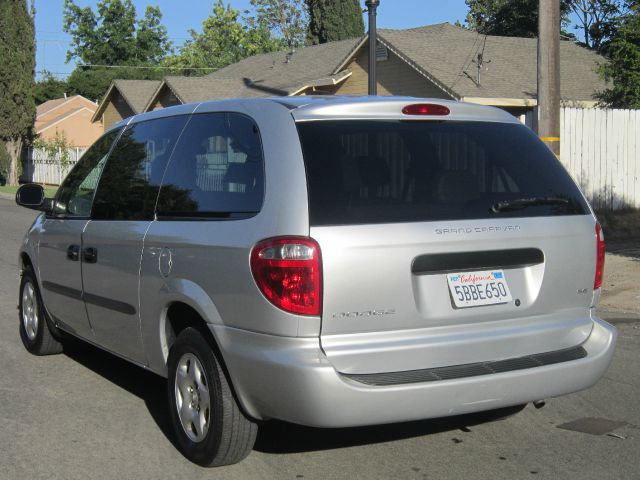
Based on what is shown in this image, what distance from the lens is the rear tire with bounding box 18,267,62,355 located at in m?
7.02

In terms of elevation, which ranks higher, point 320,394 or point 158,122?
point 158,122

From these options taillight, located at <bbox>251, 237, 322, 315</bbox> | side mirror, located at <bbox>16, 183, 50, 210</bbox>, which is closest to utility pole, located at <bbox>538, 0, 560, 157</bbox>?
side mirror, located at <bbox>16, 183, 50, 210</bbox>

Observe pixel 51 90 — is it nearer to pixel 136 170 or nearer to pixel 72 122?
pixel 72 122

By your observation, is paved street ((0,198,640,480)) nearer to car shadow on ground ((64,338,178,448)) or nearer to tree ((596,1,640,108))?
car shadow on ground ((64,338,178,448))

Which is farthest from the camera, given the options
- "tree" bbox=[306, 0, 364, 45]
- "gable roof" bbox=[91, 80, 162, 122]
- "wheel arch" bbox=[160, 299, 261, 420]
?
"tree" bbox=[306, 0, 364, 45]

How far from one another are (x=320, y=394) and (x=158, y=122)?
2274 millimetres

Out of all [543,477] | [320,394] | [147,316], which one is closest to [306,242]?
[320,394]

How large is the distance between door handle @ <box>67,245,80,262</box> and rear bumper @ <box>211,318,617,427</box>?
192cm

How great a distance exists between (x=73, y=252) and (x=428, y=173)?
2.71 metres

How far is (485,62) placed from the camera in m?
24.9

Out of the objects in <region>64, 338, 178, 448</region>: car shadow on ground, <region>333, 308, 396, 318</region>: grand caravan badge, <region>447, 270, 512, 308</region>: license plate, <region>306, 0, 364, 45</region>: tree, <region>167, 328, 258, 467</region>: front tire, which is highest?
<region>306, 0, 364, 45</region>: tree

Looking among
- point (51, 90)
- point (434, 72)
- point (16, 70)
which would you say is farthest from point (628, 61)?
point (51, 90)

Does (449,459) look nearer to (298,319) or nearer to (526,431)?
(526,431)

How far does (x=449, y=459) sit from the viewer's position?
4805 millimetres
